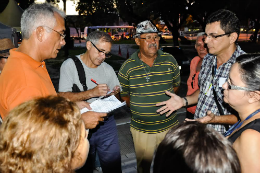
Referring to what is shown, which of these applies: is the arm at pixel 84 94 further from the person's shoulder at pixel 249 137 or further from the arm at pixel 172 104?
the person's shoulder at pixel 249 137

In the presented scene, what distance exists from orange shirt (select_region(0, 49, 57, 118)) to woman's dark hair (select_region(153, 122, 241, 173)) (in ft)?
3.87

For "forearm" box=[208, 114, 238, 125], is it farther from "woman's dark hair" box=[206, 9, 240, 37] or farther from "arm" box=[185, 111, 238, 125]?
"woman's dark hair" box=[206, 9, 240, 37]

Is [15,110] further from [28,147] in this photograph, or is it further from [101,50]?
[101,50]

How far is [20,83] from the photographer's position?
1772mm

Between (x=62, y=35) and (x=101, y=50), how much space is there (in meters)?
0.92

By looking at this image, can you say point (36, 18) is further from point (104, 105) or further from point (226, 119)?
point (226, 119)

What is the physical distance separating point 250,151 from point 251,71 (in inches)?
26.0

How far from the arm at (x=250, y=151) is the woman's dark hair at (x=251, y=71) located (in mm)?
433

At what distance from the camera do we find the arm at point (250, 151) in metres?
1.42

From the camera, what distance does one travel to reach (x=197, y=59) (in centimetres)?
445

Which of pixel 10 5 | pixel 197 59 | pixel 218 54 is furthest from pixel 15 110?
pixel 10 5

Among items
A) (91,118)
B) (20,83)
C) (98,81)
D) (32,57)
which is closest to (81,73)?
(98,81)

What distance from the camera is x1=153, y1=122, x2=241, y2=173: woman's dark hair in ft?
3.38

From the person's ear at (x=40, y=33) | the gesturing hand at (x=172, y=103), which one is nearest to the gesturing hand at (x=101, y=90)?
the gesturing hand at (x=172, y=103)
